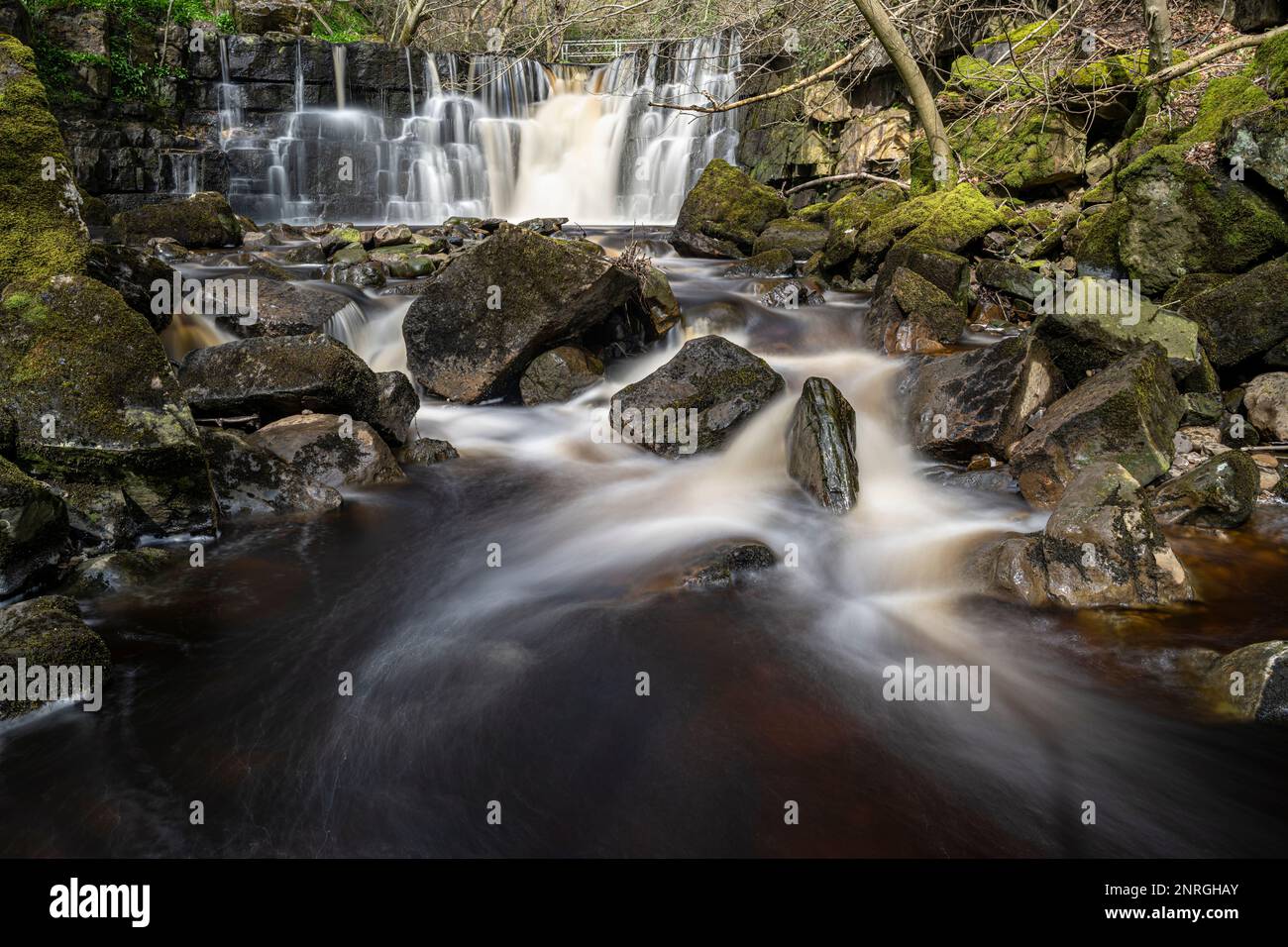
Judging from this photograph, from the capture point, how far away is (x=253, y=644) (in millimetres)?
4246

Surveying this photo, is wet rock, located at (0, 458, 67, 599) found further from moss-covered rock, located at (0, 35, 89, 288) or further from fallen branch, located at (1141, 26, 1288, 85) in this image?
fallen branch, located at (1141, 26, 1288, 85)

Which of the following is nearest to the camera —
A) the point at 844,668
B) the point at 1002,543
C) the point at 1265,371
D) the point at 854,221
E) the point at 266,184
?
the point at 844,668

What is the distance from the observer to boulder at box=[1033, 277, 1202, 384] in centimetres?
673

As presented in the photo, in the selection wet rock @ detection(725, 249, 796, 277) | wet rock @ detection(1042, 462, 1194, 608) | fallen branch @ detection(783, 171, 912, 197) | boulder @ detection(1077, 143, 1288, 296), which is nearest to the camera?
wet rock @ detection(1042, 462, 1194, 608)

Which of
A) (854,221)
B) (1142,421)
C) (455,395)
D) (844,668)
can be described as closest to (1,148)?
(455,395)

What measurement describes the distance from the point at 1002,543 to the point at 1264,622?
1450 millimetres

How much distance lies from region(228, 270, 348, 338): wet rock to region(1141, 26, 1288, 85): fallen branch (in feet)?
37.7

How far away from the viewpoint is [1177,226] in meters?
8.05

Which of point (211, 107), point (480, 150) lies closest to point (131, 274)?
point (480, 150)

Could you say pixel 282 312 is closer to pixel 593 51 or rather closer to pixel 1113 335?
pixel 1113 335

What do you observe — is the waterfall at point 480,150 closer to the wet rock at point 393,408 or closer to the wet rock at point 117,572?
the wet rock at point 393,408

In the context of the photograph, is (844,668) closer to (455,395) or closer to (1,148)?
(455,395)

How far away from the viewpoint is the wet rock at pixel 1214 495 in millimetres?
5414

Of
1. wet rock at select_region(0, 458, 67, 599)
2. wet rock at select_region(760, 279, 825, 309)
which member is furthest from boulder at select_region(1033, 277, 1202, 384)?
wet rock at select_region(0, 458, 67, 599)
